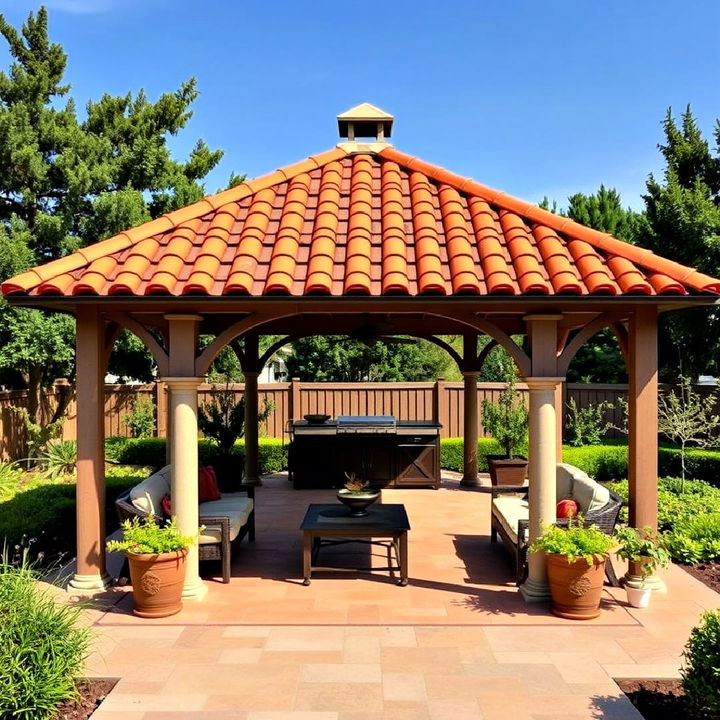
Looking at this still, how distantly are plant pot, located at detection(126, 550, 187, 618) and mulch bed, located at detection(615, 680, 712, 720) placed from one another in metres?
3.73

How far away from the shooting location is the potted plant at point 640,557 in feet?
20.2

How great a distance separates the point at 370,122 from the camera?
9.06 meters

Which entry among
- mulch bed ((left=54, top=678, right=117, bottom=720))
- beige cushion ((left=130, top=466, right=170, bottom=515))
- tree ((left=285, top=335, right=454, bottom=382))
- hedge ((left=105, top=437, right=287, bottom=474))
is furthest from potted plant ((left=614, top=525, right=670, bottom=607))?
tree ((left=285, top=335, right=454, bottom=382))

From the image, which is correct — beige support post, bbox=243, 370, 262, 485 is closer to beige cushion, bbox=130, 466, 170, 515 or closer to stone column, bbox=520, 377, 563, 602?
beige cushion, bbox=130, 466, 170, 515

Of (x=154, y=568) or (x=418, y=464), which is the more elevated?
(x=154, y=568)

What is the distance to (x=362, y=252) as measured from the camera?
6.52 meters

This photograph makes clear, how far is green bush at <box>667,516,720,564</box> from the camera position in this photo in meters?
7.66

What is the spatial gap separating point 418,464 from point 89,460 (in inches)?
277

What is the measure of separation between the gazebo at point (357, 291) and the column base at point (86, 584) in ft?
0.05

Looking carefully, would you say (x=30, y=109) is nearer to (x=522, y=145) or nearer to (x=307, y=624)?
(x=522, y=145)

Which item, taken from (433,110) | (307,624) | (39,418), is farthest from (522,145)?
(39,418)

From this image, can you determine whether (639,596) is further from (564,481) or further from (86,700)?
(86,700)

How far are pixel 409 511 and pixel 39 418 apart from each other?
8973mm

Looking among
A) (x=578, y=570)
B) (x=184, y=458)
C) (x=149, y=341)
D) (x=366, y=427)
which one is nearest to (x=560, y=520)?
(x=578, y=570)
